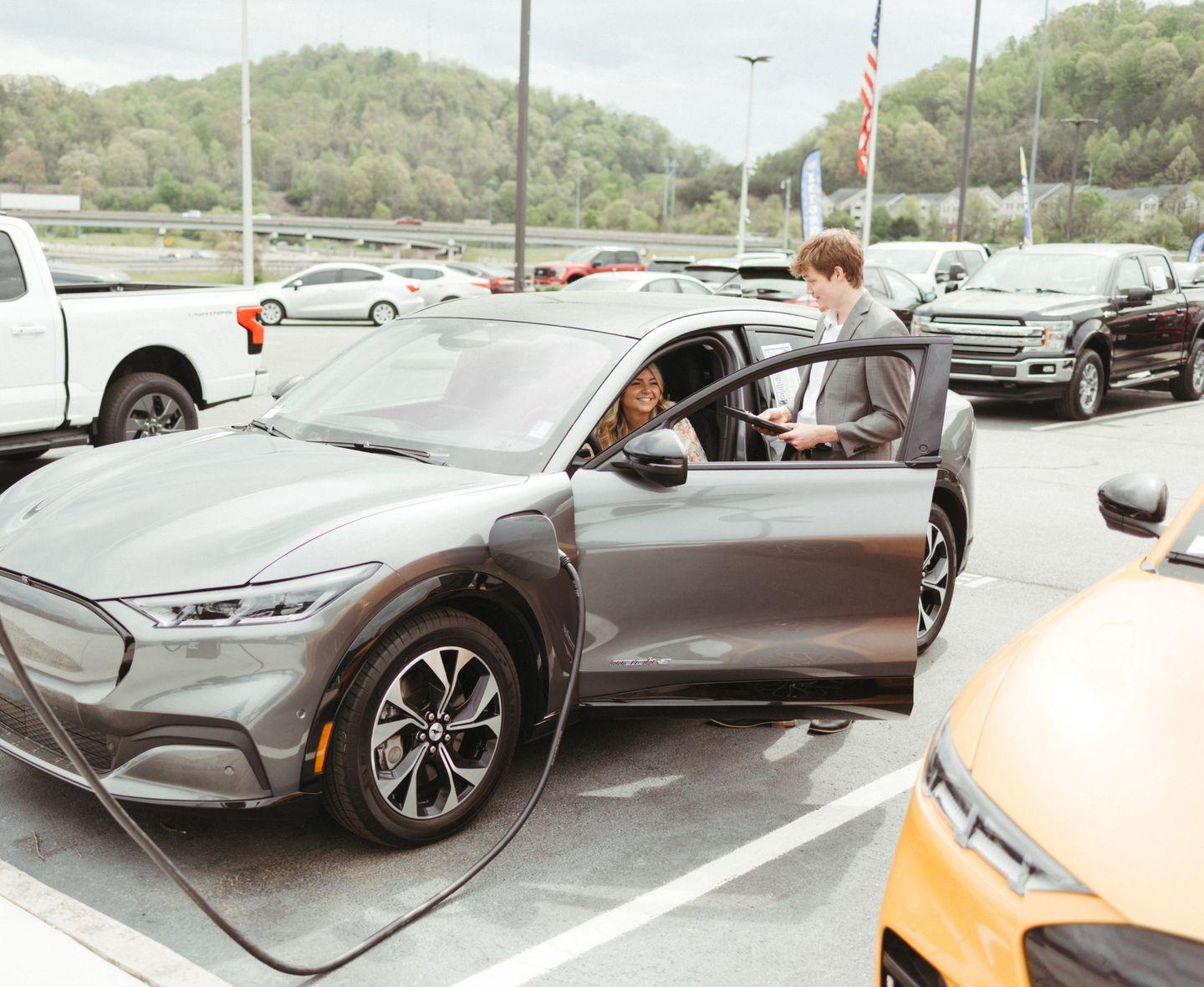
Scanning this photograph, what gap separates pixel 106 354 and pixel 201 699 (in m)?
6.62

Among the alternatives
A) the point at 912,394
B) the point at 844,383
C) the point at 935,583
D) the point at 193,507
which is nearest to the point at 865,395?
the point at 844,383

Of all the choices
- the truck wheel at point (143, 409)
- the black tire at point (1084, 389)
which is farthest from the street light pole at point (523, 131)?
the truck wheel at point (143, 409)

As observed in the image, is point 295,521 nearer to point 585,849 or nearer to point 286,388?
point 585,849

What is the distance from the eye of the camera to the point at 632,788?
170 inches

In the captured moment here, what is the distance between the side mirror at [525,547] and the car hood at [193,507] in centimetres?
24

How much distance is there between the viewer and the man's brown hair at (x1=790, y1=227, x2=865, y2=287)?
5020mm

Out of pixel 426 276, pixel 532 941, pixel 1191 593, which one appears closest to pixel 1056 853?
pixel 1191 593

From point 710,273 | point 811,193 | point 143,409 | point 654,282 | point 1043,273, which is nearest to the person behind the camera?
point 143,409

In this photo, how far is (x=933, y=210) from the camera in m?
138

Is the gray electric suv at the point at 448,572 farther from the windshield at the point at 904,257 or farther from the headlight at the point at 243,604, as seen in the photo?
the windshield at the point at 904,257

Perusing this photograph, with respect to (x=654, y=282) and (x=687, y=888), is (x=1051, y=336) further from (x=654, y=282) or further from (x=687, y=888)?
(x=687, y=888)

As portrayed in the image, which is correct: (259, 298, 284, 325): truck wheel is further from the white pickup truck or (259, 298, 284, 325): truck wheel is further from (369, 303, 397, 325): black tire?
the white pickup truck

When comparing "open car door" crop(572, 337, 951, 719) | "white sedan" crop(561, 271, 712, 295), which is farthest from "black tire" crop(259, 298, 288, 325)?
"open car door" crop(572, 337, 951, 719)

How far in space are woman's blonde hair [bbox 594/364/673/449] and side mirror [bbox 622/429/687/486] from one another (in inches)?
12.5
